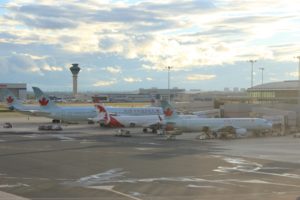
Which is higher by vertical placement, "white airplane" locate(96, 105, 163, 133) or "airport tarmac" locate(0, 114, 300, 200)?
"white airplane" locate(96, 105, 163, 133)

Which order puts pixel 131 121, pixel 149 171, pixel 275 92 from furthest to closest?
pixel 275 92, pixel 131 121, pixel 149 171

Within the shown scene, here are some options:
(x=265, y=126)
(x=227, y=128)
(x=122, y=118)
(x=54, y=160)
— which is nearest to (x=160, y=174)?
(x=54, y=160)

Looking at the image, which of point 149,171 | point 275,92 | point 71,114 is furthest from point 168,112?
point 275,92

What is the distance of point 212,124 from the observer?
77.2 m

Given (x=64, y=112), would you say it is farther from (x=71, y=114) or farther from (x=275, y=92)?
(x=275, y=92)

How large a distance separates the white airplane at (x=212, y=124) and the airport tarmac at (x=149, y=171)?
16.8 meters

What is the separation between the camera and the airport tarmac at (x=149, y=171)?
27.7 metres

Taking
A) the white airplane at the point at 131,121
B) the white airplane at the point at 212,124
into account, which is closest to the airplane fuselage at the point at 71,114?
the white airplane at the point at 131,121

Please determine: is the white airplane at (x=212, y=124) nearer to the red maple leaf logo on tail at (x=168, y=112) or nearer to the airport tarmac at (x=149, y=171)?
the red maple leaf logo on tail at (x=168, y=112)

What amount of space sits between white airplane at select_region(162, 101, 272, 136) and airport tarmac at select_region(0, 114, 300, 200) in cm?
Result: 1685

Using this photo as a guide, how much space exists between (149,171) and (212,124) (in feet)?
136

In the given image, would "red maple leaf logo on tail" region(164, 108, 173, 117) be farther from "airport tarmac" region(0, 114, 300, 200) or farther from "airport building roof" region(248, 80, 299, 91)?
"airport building roof" region(248, 80, 299, 91)

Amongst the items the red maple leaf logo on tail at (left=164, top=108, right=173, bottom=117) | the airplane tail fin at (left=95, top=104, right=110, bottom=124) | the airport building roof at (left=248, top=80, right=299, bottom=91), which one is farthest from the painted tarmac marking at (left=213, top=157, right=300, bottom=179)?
the airport building roof at (left=248, top=80, right=299, bottom=91)

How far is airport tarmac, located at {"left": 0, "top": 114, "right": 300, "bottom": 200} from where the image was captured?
1092 inches
